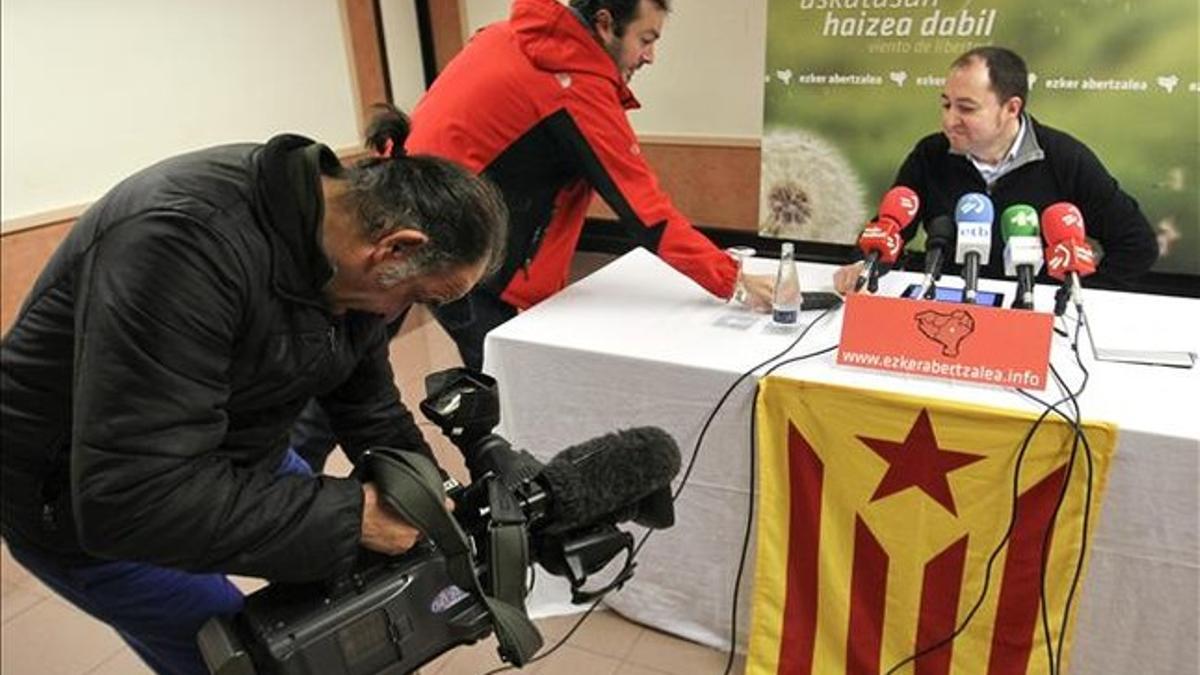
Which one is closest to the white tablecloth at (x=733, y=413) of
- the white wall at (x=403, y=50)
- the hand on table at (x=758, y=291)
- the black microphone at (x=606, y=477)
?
the hand on table at (x=758, y=291)

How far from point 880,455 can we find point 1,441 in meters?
1.12

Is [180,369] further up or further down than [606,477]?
further up

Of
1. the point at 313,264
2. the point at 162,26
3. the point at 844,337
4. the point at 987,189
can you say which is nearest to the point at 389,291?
the point at 313,264

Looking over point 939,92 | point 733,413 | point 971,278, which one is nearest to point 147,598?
point 733,413

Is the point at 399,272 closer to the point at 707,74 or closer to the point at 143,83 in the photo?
the point at 143,83

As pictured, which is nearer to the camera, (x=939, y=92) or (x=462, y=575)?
(x=462, y=575)

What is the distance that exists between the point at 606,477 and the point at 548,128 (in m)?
0.96

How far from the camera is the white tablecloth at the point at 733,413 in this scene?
1099 millimetres

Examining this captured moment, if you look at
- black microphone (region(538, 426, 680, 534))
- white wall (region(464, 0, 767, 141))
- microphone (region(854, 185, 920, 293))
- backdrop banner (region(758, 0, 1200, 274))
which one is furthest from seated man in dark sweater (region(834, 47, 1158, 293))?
white wall (region(464, 0, 767, 141))

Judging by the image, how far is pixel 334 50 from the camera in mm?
3025

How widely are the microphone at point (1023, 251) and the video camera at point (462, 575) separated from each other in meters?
0.84

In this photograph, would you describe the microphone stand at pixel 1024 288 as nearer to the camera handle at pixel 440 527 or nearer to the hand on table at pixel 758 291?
the hand on table at pixel 758 291

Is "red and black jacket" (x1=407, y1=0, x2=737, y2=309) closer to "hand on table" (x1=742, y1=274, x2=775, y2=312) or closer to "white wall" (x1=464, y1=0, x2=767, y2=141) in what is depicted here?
"hand on table" (x1=742, y1=274, x2=775, y2=312)

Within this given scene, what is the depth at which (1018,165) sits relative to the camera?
5.78 feet
